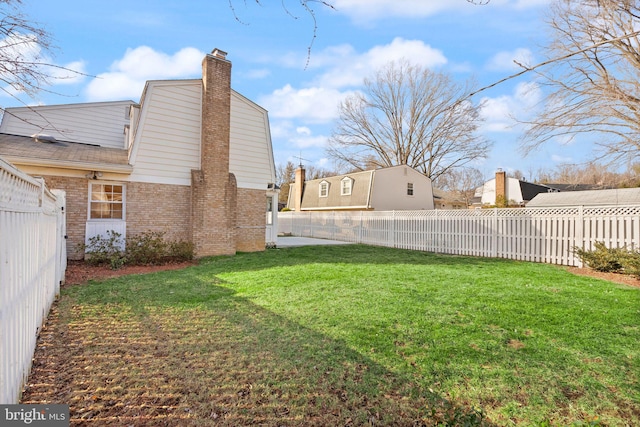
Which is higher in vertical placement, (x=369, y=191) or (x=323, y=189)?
(x=323, y=189)

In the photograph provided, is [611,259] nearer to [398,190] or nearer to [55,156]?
[55,156]

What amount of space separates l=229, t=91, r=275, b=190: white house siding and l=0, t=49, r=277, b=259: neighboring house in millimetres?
38

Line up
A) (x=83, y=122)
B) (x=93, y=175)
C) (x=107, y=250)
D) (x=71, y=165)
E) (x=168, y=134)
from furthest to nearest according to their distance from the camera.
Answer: (x=83, y=122) → (x=168, y=134) → (x=93, y=175) → (x=107, y=250) → (x=71, y=165)

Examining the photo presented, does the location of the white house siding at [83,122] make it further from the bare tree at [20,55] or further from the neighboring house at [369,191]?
the neighboring house at [369,191]

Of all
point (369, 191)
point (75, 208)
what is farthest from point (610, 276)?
point (369, 191)

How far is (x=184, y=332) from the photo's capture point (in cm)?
388

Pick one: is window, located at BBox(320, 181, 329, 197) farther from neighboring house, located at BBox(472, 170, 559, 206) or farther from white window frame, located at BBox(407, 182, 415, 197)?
neighboring house, located at BBox(472, 170, 559, 206)

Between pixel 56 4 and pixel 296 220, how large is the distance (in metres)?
20.0

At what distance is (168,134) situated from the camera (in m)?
10.6

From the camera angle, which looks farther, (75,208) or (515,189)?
(515,189)

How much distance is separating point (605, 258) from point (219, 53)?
511 inches

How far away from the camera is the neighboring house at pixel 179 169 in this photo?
9.41 meters

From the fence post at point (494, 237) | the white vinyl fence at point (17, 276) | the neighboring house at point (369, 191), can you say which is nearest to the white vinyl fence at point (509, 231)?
the fence post at point (494, 237)

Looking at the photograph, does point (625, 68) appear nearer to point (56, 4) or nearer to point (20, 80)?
point (56, 4)
